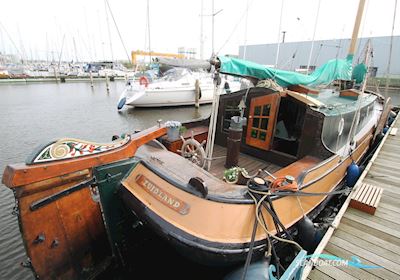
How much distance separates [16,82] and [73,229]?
38022 mm

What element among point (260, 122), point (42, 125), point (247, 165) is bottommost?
point (42, 125)

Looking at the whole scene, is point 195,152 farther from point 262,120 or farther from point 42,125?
point 42,125

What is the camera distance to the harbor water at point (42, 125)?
4.43 meters

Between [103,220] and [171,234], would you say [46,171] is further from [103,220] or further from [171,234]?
[171,234]

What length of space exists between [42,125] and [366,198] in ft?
51.1

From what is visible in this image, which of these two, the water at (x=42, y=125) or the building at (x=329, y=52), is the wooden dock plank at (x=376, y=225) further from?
the building at (x=329, y=52)

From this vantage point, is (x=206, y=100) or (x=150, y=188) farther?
(x=206, y=100)

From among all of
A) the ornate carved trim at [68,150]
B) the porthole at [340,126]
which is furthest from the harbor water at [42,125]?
the porthole at [340,126]

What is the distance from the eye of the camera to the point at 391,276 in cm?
258

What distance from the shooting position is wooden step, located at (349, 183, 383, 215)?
12.1 ft

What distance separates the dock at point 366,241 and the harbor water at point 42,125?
4956mm

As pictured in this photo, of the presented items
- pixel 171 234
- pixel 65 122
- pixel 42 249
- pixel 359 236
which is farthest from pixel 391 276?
pixel 65 122

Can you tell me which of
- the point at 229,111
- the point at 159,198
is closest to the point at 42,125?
the point at 229,111

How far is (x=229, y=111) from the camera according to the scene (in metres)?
5.62
